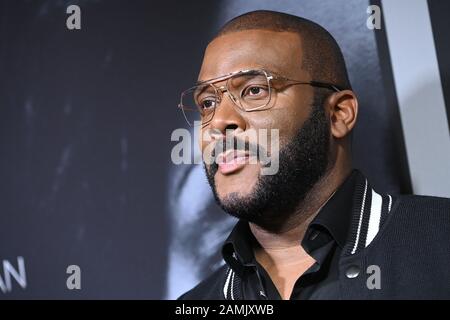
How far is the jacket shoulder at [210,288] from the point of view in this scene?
51.0 inches

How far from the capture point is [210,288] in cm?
135

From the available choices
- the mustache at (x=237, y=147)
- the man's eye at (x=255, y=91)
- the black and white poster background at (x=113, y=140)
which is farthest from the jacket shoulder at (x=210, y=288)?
the man's eye at (x=255, y=91)

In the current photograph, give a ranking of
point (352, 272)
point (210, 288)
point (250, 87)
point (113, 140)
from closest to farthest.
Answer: point (352, 272) < point (250, 87) < point (210, 288) < point (113, 140)

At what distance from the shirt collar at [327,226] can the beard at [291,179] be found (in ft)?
0.19

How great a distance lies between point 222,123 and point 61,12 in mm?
681

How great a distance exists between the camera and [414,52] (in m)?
1.39

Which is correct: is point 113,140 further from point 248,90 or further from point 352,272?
point 352,272

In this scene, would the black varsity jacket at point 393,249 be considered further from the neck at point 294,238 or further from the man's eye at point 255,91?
the man's eye at point 255,91

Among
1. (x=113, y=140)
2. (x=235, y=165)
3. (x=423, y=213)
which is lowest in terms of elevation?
(x=423, y=213)

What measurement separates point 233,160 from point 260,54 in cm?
22

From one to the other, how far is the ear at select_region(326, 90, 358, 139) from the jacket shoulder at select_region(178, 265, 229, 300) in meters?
0.41

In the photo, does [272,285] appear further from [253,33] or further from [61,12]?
[61,12]

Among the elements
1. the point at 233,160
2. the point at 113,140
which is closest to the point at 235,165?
the point at 233,160

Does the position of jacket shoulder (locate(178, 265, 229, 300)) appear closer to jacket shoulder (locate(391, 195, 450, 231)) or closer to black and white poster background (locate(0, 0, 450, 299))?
black and white poster background (locate(0, 0, 450, 299))
